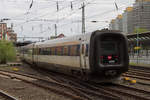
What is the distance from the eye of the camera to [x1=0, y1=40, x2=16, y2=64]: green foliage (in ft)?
109

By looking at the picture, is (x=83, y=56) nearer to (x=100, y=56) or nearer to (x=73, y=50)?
(x=100, y=56)

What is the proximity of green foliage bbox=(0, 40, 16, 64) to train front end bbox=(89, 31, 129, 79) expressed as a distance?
2422cm

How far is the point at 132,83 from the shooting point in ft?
41.2

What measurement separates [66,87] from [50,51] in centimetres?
760

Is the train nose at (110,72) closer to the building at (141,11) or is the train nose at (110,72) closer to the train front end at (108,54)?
the train front end at (108,54)

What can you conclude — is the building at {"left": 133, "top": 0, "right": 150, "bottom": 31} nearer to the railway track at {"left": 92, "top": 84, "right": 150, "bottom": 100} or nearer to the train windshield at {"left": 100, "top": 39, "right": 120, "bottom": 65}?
the train windshield at {"left": 100, "top": 39, "right": 120, "bottom": 65}

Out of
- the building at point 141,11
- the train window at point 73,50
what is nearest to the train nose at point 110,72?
the train window at point 73,50

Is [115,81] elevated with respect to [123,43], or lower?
lower

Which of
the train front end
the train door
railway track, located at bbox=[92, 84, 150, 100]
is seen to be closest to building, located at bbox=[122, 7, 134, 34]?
the train door

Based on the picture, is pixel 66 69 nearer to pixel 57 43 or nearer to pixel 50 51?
pixel 57 43

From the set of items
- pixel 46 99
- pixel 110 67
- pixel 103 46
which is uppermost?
pixel 103 46

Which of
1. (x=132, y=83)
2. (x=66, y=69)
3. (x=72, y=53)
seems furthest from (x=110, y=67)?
(x=66, y=69)

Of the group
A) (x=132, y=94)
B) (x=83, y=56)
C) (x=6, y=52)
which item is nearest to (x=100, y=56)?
(x=83, y=56)

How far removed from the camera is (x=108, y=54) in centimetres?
1156
